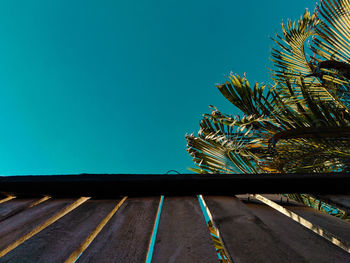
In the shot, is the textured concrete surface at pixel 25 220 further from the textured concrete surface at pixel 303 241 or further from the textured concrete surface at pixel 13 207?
the textured concrete surface at pixel 303 241

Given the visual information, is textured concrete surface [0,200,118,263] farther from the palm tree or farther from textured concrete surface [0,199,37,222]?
the palm tree

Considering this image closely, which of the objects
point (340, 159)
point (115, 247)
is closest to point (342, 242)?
point (115, 247)

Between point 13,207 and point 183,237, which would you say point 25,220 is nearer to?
point 13,207

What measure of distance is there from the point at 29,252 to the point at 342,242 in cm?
84

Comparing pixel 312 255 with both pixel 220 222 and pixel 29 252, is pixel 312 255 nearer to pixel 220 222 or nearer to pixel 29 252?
pixel 220 222

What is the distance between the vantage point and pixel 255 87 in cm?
228

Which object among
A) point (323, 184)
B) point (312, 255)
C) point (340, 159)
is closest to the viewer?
point (312, 255)

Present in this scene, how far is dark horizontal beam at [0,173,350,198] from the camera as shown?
0.85 metres

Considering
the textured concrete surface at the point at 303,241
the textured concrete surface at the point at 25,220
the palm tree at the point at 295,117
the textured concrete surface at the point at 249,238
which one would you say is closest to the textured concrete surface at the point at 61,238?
the textured concrete surface at the point at 25,220

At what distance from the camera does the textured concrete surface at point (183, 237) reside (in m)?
0.51

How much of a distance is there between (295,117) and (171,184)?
1.72 m

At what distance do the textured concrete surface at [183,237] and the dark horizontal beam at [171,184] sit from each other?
0.34 feet

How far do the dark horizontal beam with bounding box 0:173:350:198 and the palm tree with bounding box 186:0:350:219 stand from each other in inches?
34.5

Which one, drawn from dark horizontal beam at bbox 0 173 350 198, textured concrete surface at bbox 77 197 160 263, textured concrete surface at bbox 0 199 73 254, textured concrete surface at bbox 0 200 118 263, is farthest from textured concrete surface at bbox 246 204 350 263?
textured concrete surface at bbox 0 199 73 254
